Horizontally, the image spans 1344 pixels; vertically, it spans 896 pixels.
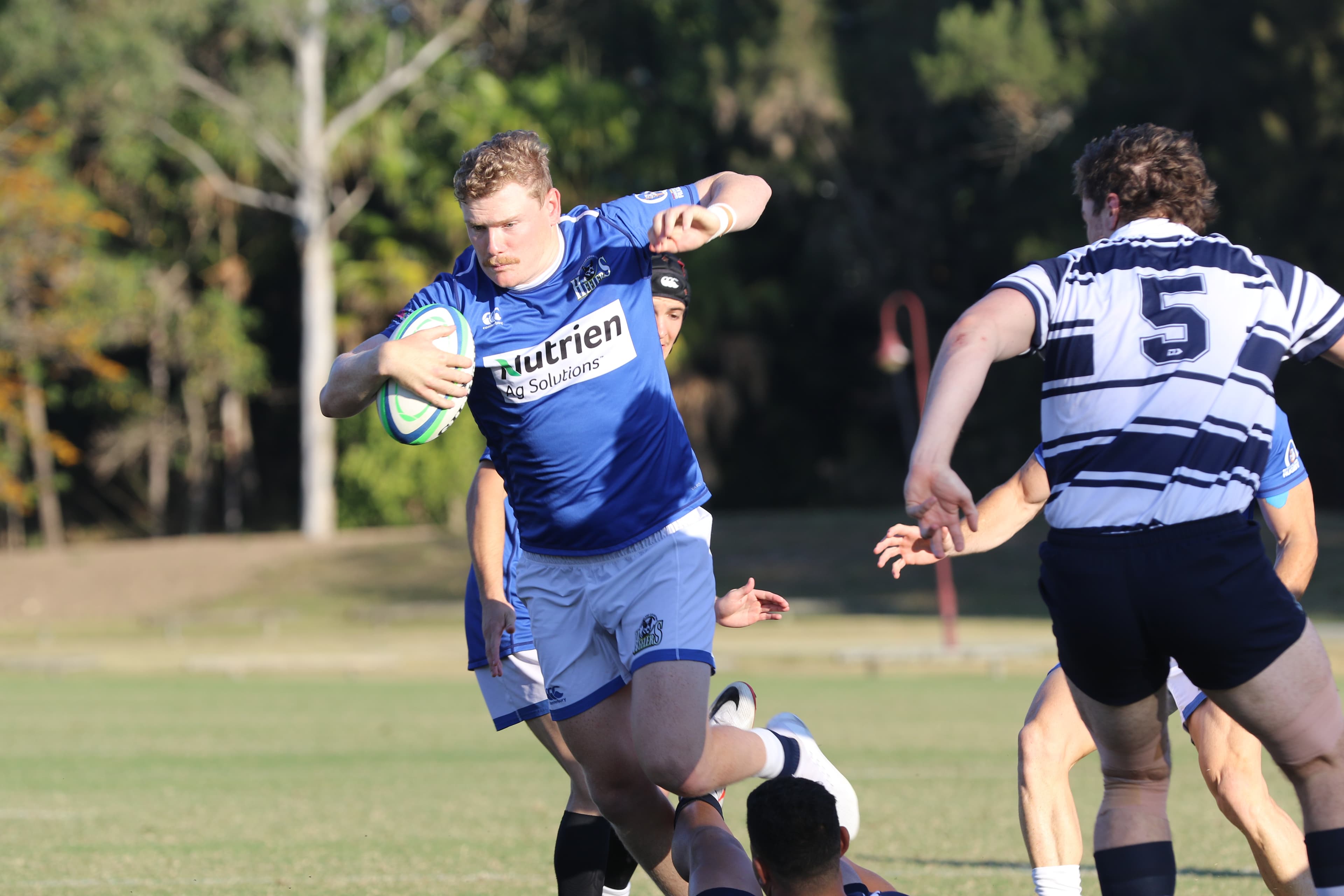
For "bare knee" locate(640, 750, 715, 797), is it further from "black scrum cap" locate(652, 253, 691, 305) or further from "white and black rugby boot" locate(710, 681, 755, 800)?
"black scrum cap" locate(652, 253, 691, 305)

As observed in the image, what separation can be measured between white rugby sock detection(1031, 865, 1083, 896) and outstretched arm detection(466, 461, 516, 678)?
6.60ft

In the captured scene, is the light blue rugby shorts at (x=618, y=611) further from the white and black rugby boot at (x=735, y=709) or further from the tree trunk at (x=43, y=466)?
the tree trunk at (x=43, y=466)

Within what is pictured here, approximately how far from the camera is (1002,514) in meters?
Answer: 4.79

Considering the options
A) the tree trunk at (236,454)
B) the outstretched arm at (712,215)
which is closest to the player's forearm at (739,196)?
the outstretched arm at (712,215)

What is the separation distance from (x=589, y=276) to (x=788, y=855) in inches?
76.7

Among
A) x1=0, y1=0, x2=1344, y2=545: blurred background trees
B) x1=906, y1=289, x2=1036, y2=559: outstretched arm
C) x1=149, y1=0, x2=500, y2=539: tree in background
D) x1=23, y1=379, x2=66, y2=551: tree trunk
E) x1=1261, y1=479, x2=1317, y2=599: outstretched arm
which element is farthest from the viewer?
x1=23, y1=379, x2=66, y2=551: tree trunk

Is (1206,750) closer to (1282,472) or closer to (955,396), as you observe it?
(1282,472)

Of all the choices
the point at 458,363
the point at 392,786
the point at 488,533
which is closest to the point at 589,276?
the point at 458,363

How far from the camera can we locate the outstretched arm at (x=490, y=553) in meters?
5.55

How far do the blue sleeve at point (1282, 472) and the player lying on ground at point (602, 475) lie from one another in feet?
5.51

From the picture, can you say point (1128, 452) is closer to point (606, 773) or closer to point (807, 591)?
point (606, 773)

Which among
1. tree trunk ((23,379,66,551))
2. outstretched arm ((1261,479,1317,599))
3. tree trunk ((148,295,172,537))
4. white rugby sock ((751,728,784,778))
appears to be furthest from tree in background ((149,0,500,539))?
outstretched arm ((1261,479,1317,599))

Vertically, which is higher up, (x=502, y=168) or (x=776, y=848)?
(x=502, y=168)

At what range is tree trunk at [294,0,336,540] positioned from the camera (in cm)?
3647
